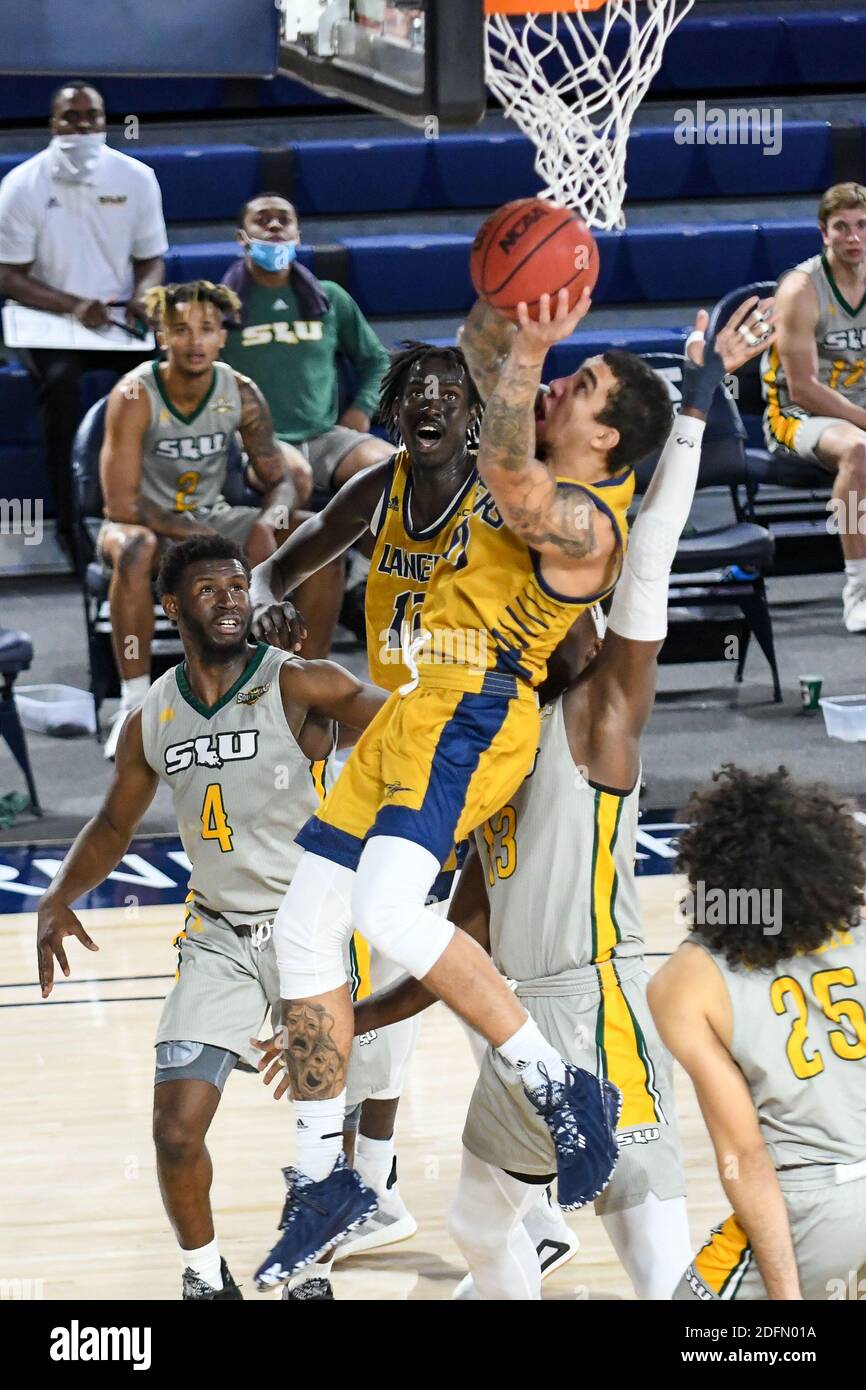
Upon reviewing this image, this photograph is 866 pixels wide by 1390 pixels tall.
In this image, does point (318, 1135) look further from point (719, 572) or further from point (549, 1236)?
point (719, 572)

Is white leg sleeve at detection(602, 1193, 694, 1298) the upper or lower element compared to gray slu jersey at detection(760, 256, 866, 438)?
lower

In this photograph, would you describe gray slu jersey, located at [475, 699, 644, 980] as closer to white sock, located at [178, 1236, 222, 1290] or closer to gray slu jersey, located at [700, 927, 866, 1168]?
gray slu jersey, located at [700, 927, 866, 1168]

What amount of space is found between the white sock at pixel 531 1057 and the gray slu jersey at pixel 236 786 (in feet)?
2.45

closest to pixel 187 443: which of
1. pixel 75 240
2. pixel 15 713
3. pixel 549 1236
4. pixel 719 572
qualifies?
pixel 15 713

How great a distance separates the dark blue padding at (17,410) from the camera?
949 centimetres

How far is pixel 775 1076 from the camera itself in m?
2.78

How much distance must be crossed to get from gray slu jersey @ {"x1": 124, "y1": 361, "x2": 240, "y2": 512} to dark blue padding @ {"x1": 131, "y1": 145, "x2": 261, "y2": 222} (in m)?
3.30

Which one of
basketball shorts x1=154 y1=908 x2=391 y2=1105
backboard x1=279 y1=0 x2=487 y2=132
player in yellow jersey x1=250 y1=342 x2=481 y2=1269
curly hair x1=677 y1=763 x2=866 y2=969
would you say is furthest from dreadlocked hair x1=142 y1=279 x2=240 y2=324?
curly hair x1=677 y1=763 x2=866 y2=969

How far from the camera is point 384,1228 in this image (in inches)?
168

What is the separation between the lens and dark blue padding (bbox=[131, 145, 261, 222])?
34.4ft

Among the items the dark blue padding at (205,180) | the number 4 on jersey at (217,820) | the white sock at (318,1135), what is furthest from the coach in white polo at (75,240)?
the white sock at (318,1135)

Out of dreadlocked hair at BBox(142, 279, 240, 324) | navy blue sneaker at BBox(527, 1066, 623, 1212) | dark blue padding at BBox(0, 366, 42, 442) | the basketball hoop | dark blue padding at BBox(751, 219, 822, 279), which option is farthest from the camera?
dark blue padding at BBox(751, 219, 822, 279)

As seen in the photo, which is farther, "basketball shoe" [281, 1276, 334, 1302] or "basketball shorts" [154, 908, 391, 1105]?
"basketball shoe" [281, 1276, 334, 1302]

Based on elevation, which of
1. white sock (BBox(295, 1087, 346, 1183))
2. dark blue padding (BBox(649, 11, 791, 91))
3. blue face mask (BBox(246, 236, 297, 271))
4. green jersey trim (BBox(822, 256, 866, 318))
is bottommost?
white sock (BBox(295, 1087, 346, 1183))
